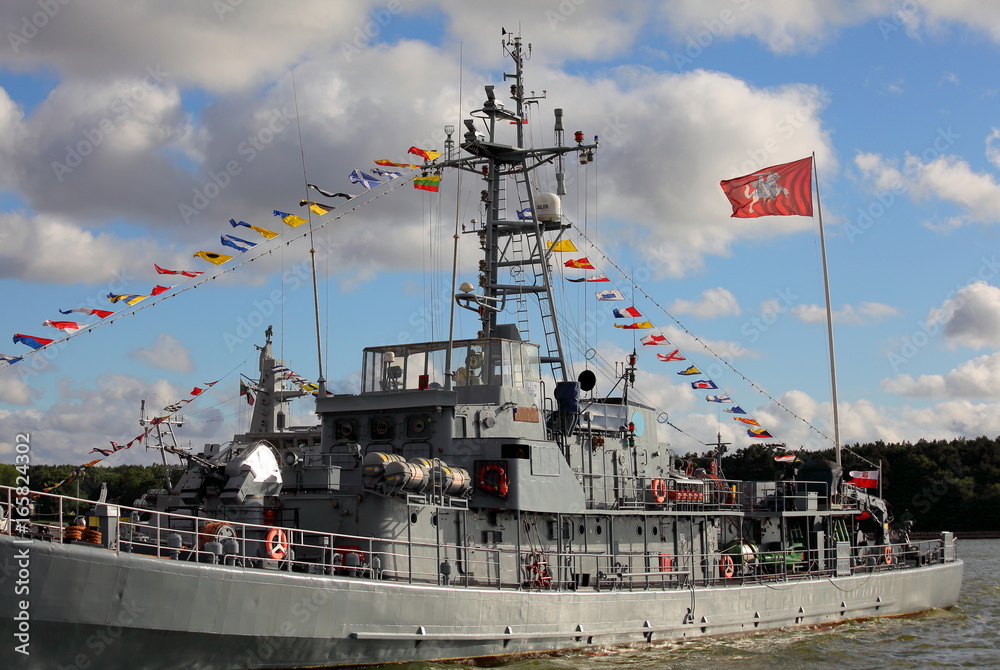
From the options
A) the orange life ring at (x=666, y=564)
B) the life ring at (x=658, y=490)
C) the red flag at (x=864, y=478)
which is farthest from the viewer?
the red flag at (x=864, y=478)

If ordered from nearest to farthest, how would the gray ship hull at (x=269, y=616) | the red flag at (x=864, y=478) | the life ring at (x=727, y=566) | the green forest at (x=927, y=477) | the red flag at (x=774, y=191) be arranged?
the gray ship hull at (x=269, y=616) → the life ring at (x=727, y=566) → the red flag at (x=774, y=191) → the red flag at (x=864, y=478) → the green forest at (x=927, y=477)

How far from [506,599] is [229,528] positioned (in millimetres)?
5401

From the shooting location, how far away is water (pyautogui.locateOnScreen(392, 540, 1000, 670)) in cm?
1966

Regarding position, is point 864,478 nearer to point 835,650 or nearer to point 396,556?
point 835,650

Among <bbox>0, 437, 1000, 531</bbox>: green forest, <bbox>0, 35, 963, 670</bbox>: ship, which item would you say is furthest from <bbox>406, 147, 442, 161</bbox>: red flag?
<bbox>0, 437, 1000, 531</bbox>: green forest

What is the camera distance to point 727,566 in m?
24.7

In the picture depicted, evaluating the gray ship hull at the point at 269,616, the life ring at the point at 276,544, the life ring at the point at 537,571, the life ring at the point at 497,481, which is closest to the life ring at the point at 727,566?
the gray ship hull at the point at 269,616

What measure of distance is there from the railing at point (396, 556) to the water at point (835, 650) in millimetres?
1413

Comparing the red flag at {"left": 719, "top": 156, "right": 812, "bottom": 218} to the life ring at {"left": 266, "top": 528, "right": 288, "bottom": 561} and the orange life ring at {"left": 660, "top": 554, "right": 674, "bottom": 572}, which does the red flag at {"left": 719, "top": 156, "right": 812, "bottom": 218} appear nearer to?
the orange life ring at {"left": 660, "top": 554, "right": 674, "bottom": 572}

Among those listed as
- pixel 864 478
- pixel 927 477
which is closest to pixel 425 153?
pixel 864 478

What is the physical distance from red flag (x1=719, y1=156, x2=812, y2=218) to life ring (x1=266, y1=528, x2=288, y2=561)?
50.7 ft

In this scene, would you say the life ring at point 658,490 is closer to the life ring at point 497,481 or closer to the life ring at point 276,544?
the life ring at point 497,481

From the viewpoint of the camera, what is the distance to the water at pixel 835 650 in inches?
774

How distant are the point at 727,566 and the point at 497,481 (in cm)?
851
